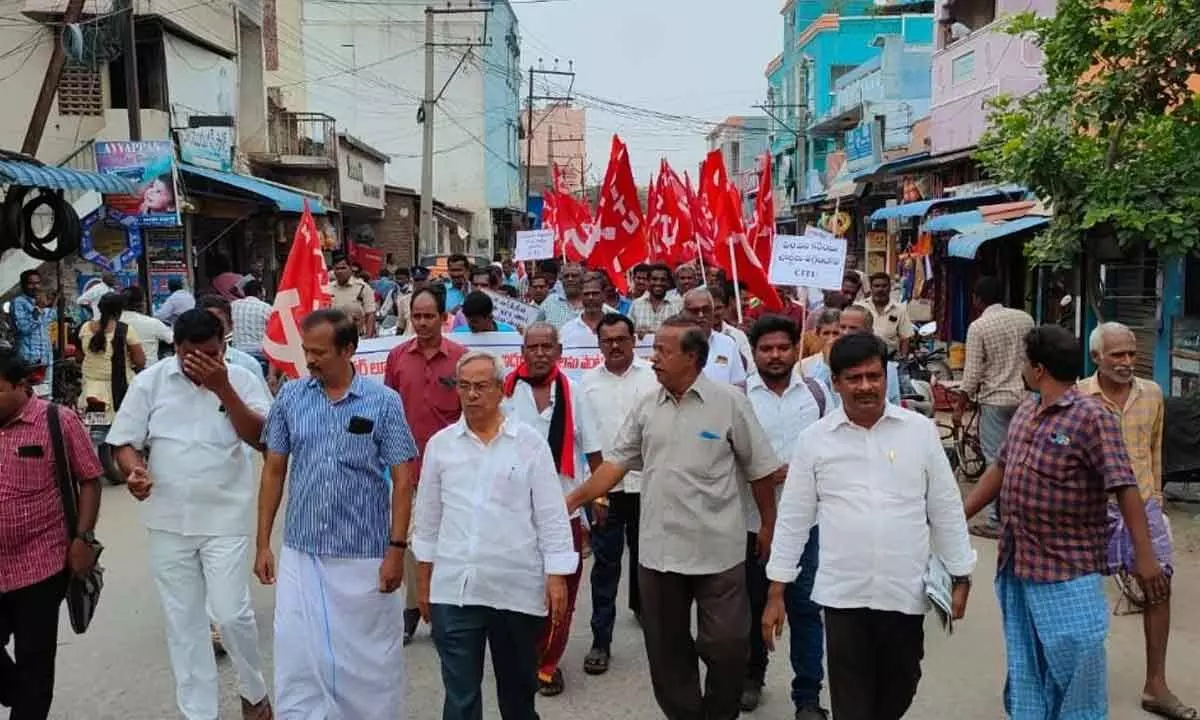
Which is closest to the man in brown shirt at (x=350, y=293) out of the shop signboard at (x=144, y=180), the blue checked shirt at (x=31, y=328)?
the blue checked shirt at (x=31, y=328)

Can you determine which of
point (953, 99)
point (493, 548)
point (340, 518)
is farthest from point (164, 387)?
point (953, 99)

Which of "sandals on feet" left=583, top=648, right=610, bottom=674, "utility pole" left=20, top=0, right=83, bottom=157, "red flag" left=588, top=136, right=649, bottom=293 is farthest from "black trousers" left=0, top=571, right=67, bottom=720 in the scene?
"utility pole" left=20, top=0, right=83, bottom=157

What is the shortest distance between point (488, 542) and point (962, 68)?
17667 mm

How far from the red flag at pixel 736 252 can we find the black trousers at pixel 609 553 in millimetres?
4347

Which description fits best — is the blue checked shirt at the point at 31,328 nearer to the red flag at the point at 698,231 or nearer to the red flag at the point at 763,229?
the red flag at the point at 698,231

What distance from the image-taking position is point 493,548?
4.03 metres

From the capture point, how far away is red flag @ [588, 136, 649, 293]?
44.7 feet

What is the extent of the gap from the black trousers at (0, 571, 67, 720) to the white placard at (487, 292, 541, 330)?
17.7 ft

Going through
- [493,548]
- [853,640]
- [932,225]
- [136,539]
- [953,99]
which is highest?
[953,99]

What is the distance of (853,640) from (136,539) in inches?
244

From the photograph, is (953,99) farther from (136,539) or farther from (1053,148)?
(136,539)

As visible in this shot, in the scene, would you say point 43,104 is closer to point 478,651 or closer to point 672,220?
point 672,220

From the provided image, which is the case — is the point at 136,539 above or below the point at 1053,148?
below

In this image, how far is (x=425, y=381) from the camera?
6.05 metres
